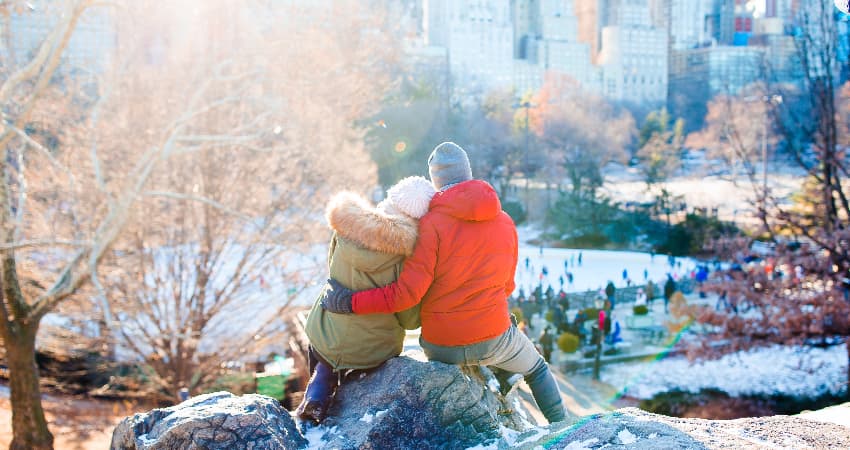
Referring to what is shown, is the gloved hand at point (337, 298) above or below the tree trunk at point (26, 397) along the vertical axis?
above

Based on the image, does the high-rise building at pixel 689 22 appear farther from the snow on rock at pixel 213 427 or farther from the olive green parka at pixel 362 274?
the snow on rock at pixel 213 427

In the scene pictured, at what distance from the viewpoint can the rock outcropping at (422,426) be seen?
216cm

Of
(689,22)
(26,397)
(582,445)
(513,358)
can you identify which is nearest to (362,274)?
(513,358)

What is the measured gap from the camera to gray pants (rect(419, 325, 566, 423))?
8.97ft

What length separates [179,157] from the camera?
32.2ft

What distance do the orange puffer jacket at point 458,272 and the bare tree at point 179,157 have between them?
14.8 feet

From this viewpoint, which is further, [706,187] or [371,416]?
A: [706,187]

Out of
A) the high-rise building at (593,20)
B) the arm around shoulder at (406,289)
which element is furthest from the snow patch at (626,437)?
the high-rise building at (593,20)

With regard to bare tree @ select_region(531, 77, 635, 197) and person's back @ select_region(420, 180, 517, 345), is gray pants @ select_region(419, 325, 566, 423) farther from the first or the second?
bare tree @ select_region(531, 77, 635, 197)

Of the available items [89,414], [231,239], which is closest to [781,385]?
[231,239]

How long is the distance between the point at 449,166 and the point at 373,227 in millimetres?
422

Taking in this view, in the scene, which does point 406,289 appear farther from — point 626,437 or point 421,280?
point 626,437

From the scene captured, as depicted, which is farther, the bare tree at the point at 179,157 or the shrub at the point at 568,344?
the shrub at the point at 568,344

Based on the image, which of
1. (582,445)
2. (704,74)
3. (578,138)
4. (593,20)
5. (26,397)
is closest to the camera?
(582,445)
